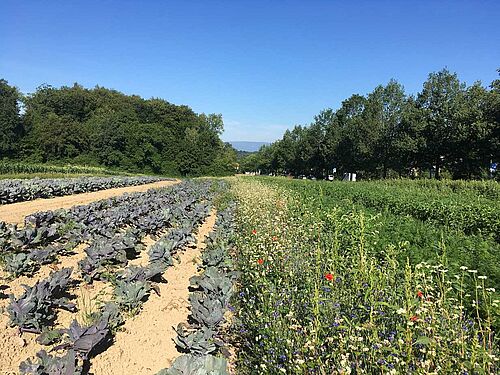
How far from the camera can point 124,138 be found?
70.3m

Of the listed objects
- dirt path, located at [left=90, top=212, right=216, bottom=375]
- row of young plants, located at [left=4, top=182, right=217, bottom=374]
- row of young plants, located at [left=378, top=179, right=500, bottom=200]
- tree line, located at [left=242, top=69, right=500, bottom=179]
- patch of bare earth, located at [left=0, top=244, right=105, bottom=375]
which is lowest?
dirt path, located at [left=90, top=212, right=216, bottom=375]

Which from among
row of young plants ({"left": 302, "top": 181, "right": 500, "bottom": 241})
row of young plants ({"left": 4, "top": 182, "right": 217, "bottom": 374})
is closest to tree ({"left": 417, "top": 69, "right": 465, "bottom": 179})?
row of young plants ({"left": 302, "top": 181, "right": 500, "bottom": 241})

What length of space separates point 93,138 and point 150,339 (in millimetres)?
70984

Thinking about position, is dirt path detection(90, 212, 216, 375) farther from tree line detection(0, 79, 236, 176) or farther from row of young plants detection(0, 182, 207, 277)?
tree line detection(0, 79, 236, 176)

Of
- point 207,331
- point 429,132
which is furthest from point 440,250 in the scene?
point 429,132

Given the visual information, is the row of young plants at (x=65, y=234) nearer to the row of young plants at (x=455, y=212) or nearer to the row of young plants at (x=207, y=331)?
the row of young plants at (x=207, y=331)

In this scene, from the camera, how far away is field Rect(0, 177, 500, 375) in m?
2.71

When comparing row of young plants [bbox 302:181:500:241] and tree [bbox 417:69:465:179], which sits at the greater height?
tree [bbox 417:69:465:179]

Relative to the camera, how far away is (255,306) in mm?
4582

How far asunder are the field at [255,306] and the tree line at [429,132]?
77.4ft

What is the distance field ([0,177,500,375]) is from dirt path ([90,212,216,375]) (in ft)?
0.06

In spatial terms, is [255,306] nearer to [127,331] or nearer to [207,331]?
[207,331]

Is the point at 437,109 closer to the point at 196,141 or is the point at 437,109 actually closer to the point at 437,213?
the point at 437,213

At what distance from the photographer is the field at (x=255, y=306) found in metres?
2.71
